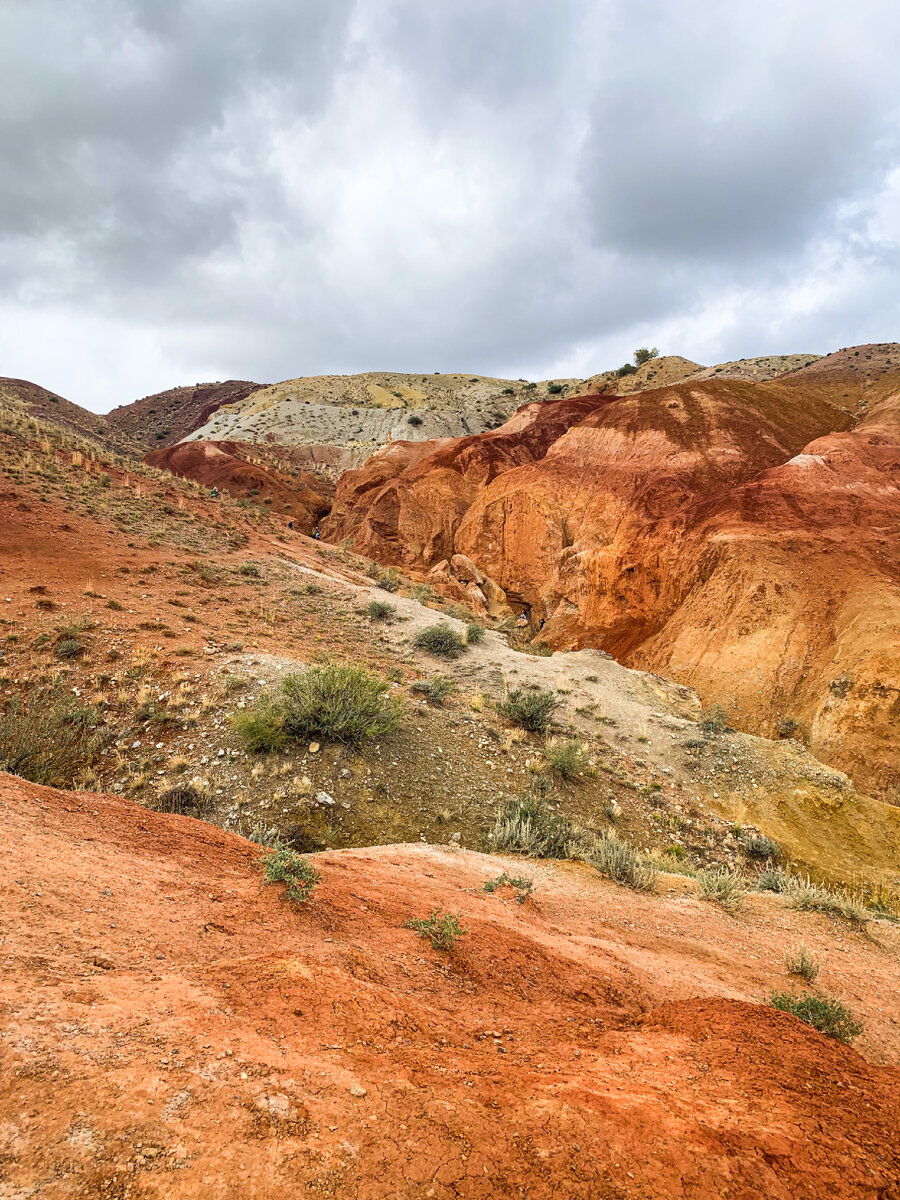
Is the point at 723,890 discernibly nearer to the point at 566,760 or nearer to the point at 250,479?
the point at 566,760

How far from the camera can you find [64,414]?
6838 centimetres

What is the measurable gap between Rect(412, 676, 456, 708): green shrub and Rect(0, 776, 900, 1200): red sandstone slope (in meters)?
6.68

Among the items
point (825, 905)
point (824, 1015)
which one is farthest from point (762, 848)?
point (824, 1015)

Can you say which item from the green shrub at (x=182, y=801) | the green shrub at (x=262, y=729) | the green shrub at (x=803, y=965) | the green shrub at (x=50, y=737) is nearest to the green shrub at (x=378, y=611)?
the green shrub at (x=262, y=729)

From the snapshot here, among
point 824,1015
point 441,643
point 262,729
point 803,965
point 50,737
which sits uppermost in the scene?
point 441,643

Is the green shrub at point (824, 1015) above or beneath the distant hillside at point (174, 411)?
beneath

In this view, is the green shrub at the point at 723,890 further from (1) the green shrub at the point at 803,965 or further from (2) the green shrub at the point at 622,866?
(1) the green shrub at the point at 803,965

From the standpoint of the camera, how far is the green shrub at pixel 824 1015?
12.2 feet

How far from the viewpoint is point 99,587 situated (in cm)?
1314

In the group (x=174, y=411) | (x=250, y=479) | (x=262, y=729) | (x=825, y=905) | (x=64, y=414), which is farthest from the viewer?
(x=174, y=411)

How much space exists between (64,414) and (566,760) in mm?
84897

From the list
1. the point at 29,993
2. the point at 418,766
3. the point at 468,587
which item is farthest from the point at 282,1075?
the point at 468,587

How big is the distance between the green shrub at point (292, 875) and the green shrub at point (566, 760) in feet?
20.7

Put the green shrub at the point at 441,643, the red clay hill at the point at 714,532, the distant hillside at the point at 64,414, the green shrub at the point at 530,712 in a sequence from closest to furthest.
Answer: the green shrub at the point at 530,712
the green shrub at the point at 441,643
the red clay hill at the point at 714,532
the distant hillside at the point at 64,414
